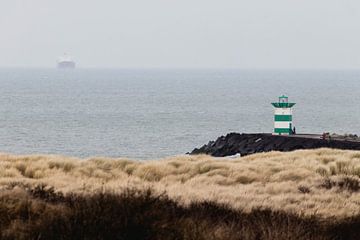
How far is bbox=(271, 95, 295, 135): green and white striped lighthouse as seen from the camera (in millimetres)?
36088

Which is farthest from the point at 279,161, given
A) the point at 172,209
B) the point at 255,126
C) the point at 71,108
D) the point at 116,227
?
the point at 71,108

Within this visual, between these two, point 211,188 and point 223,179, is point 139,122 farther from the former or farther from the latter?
point 211,188

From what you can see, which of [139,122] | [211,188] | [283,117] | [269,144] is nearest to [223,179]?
[211,188]

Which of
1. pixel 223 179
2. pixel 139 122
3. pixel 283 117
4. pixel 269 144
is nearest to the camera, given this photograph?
pixel 223 179

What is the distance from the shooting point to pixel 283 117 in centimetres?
3753

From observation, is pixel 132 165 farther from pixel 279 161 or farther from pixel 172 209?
pixel 172 209

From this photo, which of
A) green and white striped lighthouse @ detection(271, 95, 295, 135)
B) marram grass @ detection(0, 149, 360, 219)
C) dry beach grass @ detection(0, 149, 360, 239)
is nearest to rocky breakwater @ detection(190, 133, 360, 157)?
green and white striped lighthouse @ detection(271, 95, 295, 135)

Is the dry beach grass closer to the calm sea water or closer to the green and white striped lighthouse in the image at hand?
the green and white striped lighthouse

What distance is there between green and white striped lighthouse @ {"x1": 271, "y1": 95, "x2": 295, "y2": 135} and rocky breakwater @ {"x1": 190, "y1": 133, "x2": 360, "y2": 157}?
0.52 metres

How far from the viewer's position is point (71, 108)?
118875mm

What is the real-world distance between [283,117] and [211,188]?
25094 mm

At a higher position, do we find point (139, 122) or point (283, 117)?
point (283, 117)

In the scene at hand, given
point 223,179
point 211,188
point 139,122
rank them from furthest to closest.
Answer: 1. point 139,122
2. point 223,179
3. point 211,188

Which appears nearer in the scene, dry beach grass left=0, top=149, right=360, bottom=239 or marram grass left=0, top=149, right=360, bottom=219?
dry beach grass left=0, top=149, right=360, bottom=239
